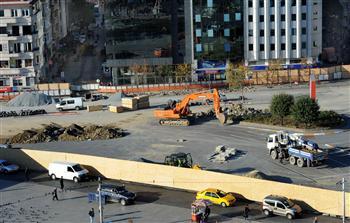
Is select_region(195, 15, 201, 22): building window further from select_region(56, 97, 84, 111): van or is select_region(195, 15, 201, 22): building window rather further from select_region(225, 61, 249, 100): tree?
select_region(56, 97, 84, 111): van

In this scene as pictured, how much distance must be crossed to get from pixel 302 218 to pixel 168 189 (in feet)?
38.8

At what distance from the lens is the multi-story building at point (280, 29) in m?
108

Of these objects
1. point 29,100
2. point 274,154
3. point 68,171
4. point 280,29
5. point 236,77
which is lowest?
point 68,171

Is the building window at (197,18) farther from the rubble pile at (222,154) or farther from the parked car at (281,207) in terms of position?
the parked car at (281,207)

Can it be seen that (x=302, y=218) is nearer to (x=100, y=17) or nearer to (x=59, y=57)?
(x=59, y=57)

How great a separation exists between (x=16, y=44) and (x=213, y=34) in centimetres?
3280

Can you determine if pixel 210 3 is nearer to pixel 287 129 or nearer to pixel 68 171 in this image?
pixel 287 129

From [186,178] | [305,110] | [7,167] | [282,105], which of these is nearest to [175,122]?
[282,105]

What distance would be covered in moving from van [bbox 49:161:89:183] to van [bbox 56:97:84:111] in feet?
102

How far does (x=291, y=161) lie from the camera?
54.7 m

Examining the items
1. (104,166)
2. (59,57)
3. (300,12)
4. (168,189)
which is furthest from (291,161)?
(59,57)

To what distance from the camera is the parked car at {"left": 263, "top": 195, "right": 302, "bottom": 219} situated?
140 ft

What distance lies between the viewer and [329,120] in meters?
68.1

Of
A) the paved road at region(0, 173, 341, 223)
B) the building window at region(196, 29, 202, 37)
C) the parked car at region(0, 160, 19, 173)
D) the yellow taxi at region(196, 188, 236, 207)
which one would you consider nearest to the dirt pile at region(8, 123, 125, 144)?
the parked car at region(0, 160, 19, 173)
